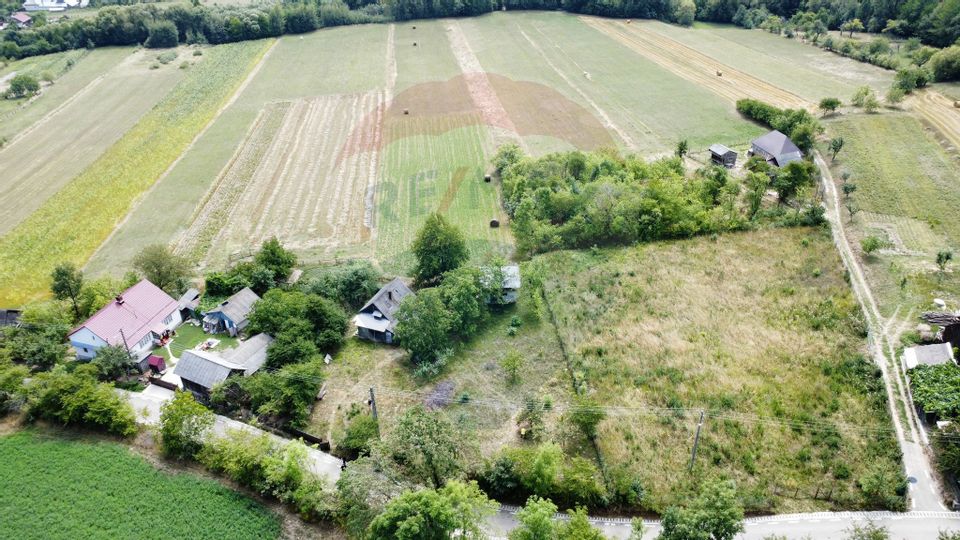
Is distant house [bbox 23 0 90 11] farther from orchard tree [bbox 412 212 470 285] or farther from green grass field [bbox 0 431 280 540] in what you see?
green grass field [bbox 0 431 280 540]

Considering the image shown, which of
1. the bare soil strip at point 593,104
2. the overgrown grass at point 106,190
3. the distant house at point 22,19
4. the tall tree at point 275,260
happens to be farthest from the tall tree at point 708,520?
the distant house at point 22,19

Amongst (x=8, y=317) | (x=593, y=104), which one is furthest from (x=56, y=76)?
(x=593, y=104)

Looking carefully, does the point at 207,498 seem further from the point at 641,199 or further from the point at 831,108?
the point at 831,108

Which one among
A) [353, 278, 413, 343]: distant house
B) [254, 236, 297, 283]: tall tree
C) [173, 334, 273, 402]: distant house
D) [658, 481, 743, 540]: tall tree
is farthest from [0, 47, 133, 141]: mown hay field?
[658, 481, 743, 540]: tall tree

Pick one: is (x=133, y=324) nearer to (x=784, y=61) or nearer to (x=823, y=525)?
(x=823, y=525)

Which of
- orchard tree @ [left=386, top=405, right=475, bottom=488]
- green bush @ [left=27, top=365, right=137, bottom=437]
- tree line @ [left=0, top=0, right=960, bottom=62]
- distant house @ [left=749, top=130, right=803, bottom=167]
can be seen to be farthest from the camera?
tree line @ [left=0, top=0, right=960, bottom=62]

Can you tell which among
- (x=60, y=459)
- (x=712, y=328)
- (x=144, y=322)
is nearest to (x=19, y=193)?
(x=144, y=322)
